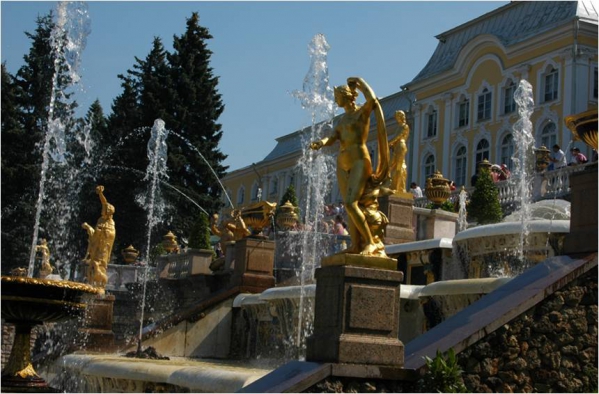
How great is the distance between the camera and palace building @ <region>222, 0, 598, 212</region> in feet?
142

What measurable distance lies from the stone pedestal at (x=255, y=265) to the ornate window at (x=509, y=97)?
27708mm

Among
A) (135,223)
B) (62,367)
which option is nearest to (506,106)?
(135,223)

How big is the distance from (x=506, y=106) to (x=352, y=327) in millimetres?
38947

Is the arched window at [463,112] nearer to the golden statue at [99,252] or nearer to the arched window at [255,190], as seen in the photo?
the arched window at [255,190]

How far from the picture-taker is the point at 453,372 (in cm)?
957

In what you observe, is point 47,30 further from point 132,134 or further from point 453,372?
point 453,372

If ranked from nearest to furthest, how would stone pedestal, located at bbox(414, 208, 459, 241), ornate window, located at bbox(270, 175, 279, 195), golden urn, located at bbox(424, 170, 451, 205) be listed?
stone pedestal, located at bbox(414, 208, 459, 241)
golden urn, located at bbox(424, 170, 451, 205)
ornate window, located at bbox(270, 175, 279, 195)

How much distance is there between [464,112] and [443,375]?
42.4 metres

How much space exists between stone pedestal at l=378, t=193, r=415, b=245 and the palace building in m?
20.1

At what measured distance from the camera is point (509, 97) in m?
47.6

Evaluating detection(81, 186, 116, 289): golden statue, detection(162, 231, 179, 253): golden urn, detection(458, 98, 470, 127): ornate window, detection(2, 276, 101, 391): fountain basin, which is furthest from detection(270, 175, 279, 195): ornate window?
detection(2, 276, 101, 391): fountain basin

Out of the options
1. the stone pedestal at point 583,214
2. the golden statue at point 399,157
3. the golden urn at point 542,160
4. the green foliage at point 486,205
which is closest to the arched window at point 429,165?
the golden urn at point 542,160

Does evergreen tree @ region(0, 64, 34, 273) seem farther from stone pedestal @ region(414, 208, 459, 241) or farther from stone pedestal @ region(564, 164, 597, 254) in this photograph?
stone pedestal @ region(564, 164, 597, 254)

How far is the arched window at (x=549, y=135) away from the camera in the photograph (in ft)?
142
